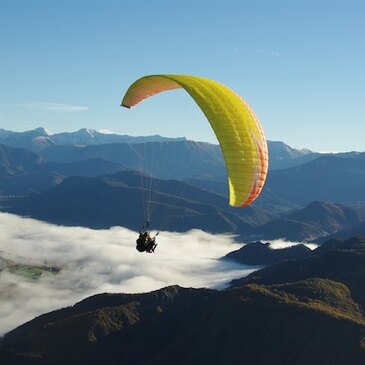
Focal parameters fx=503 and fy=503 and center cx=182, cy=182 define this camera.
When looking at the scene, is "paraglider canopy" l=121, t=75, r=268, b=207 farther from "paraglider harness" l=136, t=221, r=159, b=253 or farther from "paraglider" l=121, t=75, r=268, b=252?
"paraglider harness" l=136, t=221, r=159, b=253

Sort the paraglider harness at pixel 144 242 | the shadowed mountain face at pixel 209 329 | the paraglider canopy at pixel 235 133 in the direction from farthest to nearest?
the shadowed mountain face at pixel 209 329 < the paraglider harness at pixel 144 242 < the paraglider canopy at pixel 235 133

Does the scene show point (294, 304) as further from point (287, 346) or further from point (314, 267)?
point (314, 267)

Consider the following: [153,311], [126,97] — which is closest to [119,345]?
[153,311]

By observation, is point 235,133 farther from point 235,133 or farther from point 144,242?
point 144,242

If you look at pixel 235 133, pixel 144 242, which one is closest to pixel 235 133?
pixel 235 133

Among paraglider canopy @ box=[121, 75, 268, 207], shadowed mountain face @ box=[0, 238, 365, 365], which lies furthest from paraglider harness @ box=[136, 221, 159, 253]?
shadowed mountain face @ box=[0, 238, 365, 365]

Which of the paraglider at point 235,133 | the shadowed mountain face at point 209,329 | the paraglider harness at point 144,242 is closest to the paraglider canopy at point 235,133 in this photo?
the paraglider at point 235,133

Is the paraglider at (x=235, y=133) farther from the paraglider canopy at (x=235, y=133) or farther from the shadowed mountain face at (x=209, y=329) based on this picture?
the shadowed mountain face at (x=209, y=329)
